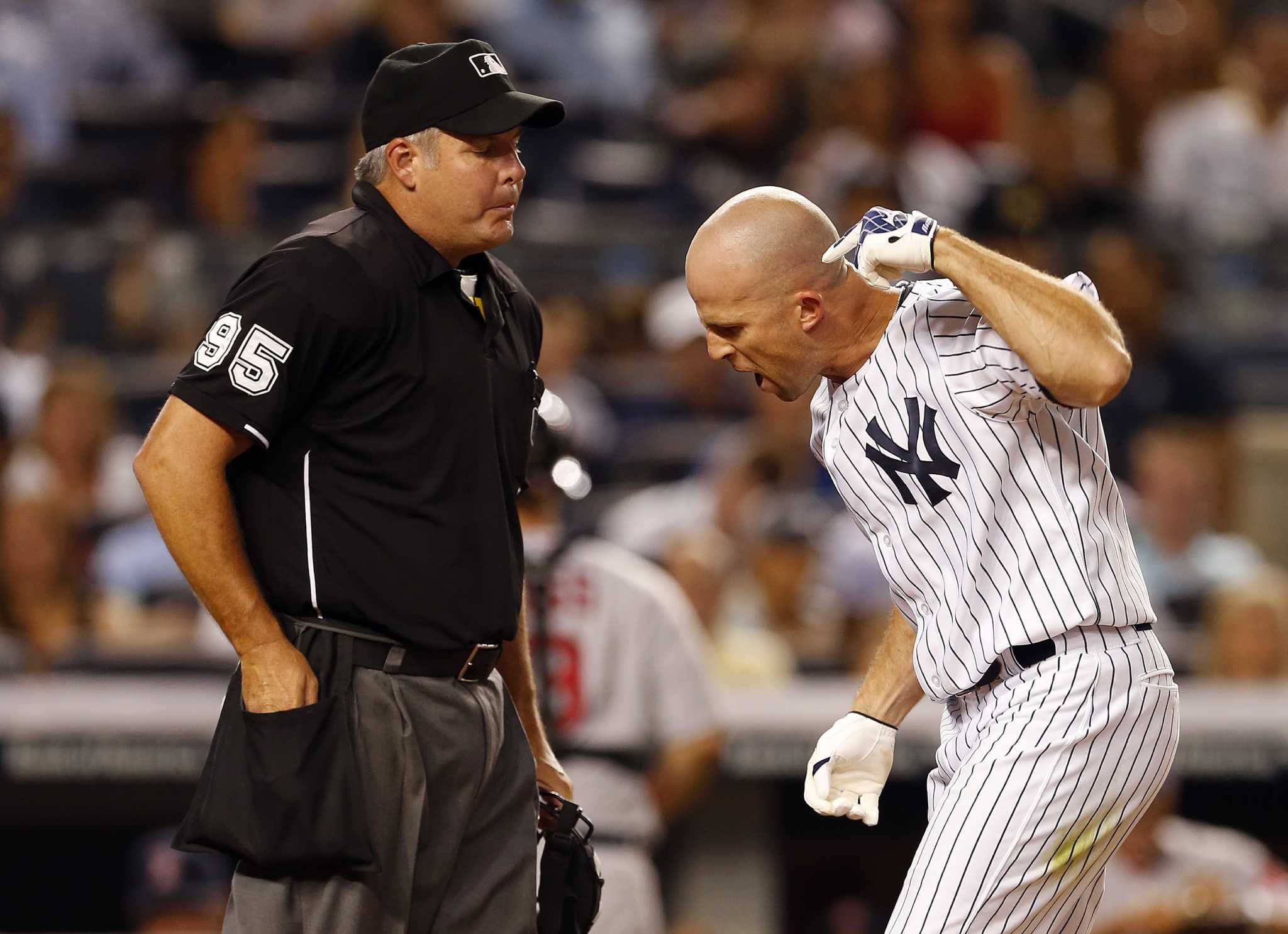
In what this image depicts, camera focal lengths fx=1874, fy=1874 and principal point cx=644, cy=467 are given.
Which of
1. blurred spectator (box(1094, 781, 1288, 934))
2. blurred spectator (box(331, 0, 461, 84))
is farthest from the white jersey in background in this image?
blurred spectator (box(331, 0, 461, 84))

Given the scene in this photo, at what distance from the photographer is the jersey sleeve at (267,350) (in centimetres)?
310

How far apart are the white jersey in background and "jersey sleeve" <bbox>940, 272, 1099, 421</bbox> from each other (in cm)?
221

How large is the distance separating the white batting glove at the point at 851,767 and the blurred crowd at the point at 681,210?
3.08m

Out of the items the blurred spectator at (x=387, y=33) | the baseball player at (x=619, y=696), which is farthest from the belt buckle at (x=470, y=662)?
the blurred spectator at (x=387, y=33)

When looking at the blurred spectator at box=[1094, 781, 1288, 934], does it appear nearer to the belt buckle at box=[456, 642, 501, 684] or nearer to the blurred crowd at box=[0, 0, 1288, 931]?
the blurred crowd at box=[0, 0, 1288, 931]

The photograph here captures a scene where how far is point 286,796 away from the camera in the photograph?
3.16 metres

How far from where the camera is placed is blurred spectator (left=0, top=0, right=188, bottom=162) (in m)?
10.2

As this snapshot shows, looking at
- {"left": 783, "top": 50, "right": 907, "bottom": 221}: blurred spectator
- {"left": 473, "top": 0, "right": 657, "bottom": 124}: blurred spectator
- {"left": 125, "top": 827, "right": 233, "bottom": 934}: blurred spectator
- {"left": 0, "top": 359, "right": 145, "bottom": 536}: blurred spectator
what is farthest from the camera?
{"left": 473, "top": 0, "right": 657, "bottom": 124}: blurred spectator

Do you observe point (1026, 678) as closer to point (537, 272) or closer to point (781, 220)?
point (781, 220)

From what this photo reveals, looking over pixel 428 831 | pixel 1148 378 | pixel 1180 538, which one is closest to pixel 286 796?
pixel 428 831

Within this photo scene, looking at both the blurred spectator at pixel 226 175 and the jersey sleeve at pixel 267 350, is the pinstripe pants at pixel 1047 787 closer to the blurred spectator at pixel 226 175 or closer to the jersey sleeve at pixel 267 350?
the jersey sleeve at pixel 267 350

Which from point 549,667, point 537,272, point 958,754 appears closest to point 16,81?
point 537,272

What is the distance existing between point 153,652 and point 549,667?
1.93 meters

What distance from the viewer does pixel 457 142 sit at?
3.33 m
